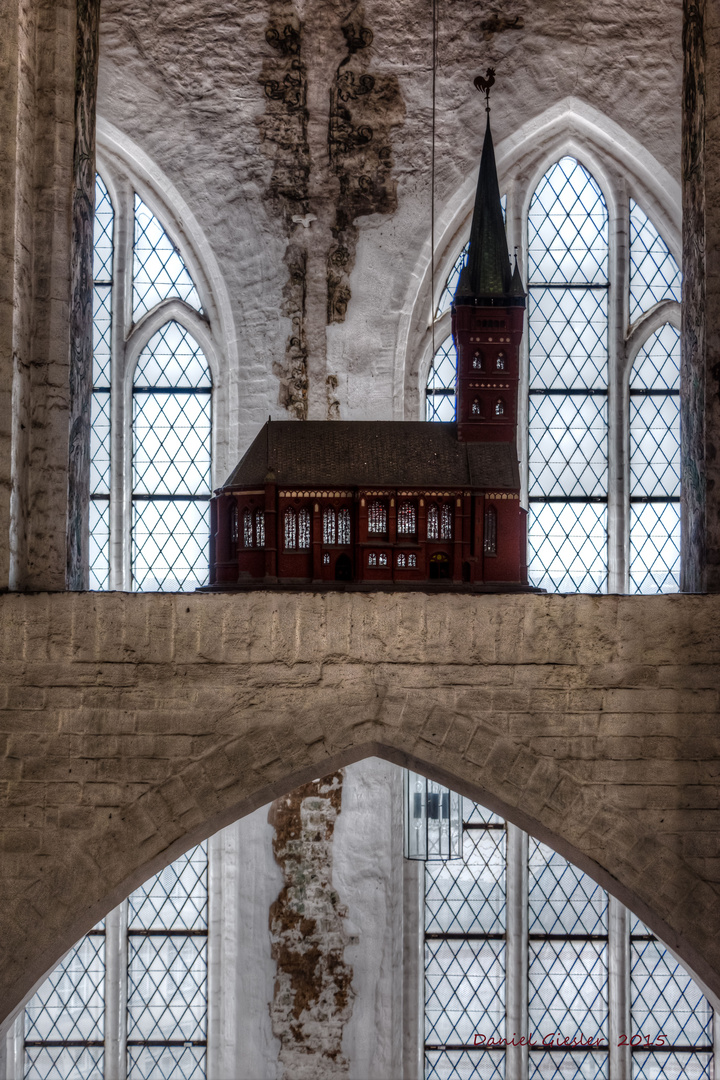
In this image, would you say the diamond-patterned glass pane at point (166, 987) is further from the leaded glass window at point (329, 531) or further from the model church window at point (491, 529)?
the model church window at point (491, 529)

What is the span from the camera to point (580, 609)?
4.86 metres

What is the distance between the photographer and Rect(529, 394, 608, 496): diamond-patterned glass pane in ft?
29.7

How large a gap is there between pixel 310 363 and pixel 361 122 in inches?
82.4

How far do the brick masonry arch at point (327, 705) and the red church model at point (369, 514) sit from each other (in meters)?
0.42

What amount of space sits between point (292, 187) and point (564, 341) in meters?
2.70

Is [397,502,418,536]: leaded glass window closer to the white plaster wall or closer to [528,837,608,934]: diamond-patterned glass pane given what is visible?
the white plaster wall

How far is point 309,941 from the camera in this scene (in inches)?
324

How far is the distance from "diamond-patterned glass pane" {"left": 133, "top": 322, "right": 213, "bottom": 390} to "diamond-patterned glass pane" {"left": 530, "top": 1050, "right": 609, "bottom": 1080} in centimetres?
634

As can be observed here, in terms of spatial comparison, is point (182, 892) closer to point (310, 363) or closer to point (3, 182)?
point (310, 363)

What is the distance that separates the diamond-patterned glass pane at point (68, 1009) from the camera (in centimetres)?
856

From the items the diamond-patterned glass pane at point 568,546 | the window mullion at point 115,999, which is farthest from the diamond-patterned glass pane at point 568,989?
the window mullion at point 115,999

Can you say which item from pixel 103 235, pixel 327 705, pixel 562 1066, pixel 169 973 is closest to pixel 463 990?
pixel 562 1066

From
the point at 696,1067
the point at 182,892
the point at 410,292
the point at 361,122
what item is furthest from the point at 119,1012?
the point at 361,122
